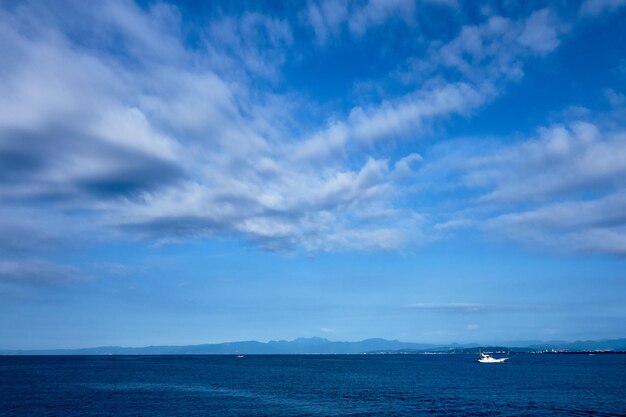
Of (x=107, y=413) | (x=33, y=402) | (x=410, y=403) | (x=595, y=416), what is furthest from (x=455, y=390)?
(x=33, y=402)

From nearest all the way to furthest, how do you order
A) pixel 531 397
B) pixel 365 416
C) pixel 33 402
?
1. pixel 365 416
2. pixel 33 402
3. pixel 531 397

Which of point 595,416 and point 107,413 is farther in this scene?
point 107,413

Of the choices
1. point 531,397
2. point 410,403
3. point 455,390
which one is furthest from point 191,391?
point 531,397

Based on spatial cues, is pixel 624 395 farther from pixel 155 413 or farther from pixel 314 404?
pixel 155 413

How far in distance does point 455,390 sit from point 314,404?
123ft

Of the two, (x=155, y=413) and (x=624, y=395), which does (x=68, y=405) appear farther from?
(x=624, y=395)

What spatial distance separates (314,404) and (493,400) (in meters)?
31.0

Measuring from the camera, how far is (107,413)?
204 ft

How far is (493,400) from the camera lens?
74312 millimetres

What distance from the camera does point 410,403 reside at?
70.5 metres

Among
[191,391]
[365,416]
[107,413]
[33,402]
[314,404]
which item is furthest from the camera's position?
[191,391]

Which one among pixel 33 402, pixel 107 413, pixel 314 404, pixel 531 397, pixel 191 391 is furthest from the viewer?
pixel 191 391

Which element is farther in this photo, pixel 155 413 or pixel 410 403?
pixel 410 403

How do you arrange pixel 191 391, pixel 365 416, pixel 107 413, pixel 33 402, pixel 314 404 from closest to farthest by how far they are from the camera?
pixel 365 416 → pixel 107 413 → pixel 314 404 → pixel 33 402 → pixel 191 391
